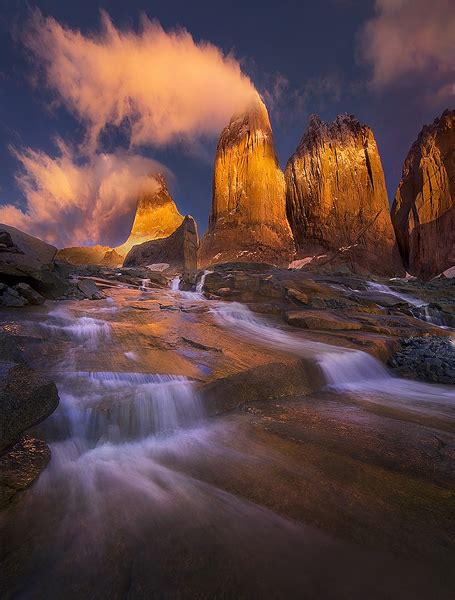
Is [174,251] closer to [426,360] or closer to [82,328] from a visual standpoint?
[82,328]

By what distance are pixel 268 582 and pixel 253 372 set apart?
113 inches

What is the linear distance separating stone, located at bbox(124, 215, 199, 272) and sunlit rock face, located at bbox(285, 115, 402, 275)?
11.4 m

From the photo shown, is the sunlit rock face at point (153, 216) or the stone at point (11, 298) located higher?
the sunlit rock face at point (153, 216)

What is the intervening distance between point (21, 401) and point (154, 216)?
88.0 m

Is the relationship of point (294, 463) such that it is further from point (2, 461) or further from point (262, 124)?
point (262, 124)

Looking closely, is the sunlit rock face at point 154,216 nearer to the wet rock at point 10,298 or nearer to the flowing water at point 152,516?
the wet rock at point 10,298

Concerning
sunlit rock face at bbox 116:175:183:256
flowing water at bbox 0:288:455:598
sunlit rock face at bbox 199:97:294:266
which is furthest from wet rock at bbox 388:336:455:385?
sunlit rock face at bbox 116:175:183:256

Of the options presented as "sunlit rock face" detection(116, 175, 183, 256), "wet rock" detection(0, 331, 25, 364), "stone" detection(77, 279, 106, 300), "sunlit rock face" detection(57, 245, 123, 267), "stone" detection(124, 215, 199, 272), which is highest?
"sunlit rock face" detection(116, 175, 183, 256)

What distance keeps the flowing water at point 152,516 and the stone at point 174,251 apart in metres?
24.0

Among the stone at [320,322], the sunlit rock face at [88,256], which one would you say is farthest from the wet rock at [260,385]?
the sunlit rock face at [88,256]

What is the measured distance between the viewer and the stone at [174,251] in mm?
28109

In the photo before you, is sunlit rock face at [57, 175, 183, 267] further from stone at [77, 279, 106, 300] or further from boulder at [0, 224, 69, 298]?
stone at [77, 279, 106, 300]

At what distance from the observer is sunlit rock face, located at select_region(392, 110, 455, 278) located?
87.8 feet

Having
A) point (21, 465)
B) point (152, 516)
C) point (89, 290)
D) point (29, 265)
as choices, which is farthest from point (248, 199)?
point (152, 516)
